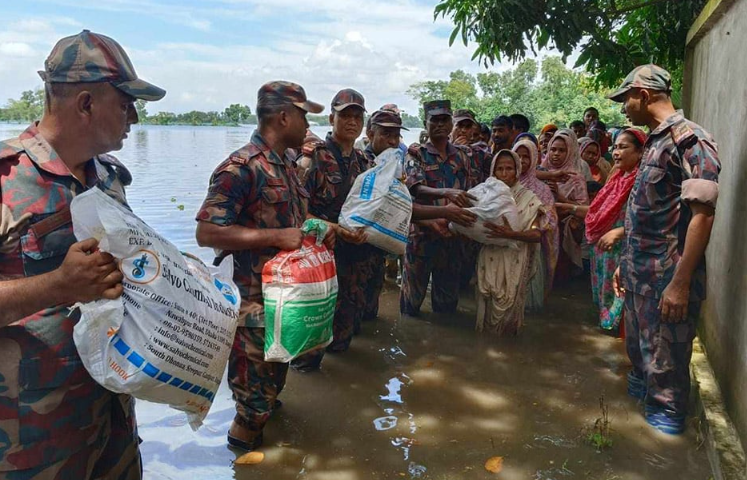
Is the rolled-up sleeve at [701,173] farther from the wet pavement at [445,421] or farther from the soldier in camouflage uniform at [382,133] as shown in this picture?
the soldier in camouflage uniform at [382,133]

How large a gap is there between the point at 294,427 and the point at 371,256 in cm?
155

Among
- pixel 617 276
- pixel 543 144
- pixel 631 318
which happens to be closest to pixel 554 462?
pixel 631 318

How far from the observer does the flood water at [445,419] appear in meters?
2.86

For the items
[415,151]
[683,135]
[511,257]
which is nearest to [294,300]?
[683,135]

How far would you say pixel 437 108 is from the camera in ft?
15.6

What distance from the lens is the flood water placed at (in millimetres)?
2857

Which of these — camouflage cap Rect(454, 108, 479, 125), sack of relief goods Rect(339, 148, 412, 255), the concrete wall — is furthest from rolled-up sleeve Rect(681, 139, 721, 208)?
camouflage cap Rect(454, 108, 479, 125)

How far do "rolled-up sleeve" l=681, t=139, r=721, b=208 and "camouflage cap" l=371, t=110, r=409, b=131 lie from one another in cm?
211

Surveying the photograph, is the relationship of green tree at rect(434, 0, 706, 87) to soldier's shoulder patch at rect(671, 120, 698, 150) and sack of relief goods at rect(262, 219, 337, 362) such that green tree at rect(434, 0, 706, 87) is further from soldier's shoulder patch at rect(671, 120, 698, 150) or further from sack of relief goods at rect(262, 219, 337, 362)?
sack of relief goods at rect(262, 219, 337, 362)

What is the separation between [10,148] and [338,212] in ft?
8.71

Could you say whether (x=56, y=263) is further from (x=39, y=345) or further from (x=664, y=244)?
(x=664, y=244)

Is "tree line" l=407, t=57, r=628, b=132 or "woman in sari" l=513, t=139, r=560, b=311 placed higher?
"tree line" l=407, t=57, r=628, b=132

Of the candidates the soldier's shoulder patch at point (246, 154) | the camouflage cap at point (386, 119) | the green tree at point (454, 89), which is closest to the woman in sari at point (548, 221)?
the camouflage cap at point (386, 119)

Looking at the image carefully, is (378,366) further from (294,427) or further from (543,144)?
(543,144)
